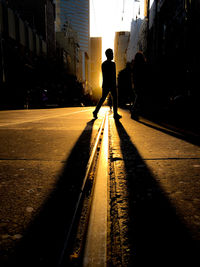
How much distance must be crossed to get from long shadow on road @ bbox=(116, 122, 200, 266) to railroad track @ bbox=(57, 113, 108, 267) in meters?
0.10

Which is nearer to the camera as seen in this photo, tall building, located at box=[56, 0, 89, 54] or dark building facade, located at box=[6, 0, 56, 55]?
dark building facade, located at box=[6, 0, 56, 55]

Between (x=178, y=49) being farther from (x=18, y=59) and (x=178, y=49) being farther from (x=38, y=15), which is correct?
(x=38, y=15)

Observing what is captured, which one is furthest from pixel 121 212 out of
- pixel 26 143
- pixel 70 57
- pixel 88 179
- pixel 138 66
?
pixel 70 57

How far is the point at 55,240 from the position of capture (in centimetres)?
67

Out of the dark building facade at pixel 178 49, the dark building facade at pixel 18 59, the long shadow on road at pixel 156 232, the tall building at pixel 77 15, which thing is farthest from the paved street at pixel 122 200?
the tall building at pixel 77 15

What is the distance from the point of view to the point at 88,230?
2.40 feet

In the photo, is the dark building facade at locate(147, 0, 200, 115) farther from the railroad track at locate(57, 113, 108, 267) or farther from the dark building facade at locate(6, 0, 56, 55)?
the dark building facade at locate(6, 0, 56, 55)

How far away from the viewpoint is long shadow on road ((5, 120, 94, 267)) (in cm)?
59

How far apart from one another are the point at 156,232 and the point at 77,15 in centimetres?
18385

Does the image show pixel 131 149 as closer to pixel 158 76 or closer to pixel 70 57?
pixel 158 76

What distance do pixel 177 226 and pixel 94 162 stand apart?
95 cm

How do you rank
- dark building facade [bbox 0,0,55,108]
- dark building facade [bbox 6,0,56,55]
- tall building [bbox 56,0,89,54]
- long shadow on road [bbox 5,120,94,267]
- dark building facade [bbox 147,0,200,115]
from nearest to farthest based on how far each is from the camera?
1. long shadow on road [bbox 5,120,94,267]
2. dark building facade [bbox 147,0,200,115]
3. dark building facade [bbox 0,0,55,108]
4. dark building facade [bbox 6,0,56,55]
5. tall building [bbox 56,0,89,54]

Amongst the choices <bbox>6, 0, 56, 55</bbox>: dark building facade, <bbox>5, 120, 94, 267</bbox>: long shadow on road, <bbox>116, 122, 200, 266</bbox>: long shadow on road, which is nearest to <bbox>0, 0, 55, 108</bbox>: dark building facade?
<bbox>6, 0, 56, 55</bbox>: dark building facade

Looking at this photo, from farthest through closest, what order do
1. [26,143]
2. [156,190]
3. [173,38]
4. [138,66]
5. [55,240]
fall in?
[173,38]
[138,66]
[26,143]
[156,190]
[55,240]
